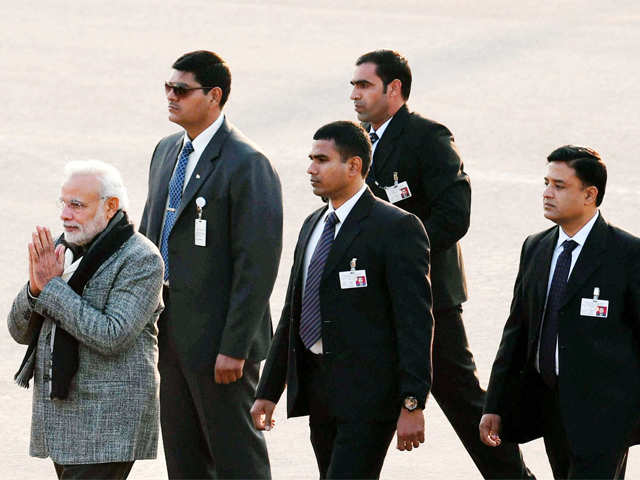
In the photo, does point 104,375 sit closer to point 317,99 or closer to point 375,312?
point 375,312

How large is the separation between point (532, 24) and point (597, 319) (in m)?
13.4

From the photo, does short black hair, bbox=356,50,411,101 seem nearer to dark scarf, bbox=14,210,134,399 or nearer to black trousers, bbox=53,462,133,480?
dark scarf, bbox=14,210,134,399

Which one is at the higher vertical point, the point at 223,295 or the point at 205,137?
the point at 205,137

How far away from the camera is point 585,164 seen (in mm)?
6254

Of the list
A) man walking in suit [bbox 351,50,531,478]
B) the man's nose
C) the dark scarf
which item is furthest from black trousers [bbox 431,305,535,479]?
the man's nose

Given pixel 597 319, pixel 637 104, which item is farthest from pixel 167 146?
pixel 637 104

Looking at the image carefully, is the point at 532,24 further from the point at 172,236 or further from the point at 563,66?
the point at 172,236

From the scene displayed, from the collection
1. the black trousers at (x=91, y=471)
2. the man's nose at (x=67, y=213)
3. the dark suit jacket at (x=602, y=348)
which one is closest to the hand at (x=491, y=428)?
the dark suit jacket at (x=602, y=348)

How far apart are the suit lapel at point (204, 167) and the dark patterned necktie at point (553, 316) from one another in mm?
1713

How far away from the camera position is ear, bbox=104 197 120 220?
19.6ft

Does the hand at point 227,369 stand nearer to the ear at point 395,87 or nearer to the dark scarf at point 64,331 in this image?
the dark scarf at point 64,331

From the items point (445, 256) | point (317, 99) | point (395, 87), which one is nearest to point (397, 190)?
point (445, 256)

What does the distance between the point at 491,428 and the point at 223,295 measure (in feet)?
4.53

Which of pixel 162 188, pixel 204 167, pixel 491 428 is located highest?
pixel 204 167
